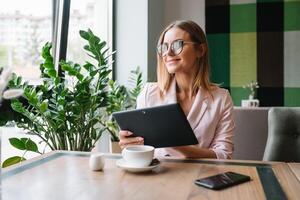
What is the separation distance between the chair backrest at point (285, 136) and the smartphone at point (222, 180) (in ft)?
2.42

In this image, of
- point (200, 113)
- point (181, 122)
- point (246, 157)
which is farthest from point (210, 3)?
point (181, 122)

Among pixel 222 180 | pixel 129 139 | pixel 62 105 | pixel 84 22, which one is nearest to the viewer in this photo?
pixel 222 180

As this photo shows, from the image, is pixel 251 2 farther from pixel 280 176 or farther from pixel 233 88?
pixel 280 176

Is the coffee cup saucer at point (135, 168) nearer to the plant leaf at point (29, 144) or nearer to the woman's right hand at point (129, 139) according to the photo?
the woman's right hand at point (129, 139)

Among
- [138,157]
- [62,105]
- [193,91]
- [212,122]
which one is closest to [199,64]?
[193,91]

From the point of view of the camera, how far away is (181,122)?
3.96 feet

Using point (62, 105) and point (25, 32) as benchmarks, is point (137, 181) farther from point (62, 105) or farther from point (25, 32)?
point (25, 32)

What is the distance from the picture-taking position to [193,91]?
1.70 m

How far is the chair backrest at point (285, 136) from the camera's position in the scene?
1.73m

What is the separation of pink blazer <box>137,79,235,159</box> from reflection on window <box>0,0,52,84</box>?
1.18m

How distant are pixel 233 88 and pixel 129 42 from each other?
4.59 feet

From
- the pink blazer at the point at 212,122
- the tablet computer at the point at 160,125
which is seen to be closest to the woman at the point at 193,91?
the pink blazer at the point at 212,122

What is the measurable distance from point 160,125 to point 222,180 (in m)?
0.31

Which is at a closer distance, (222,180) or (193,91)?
(222,180)
